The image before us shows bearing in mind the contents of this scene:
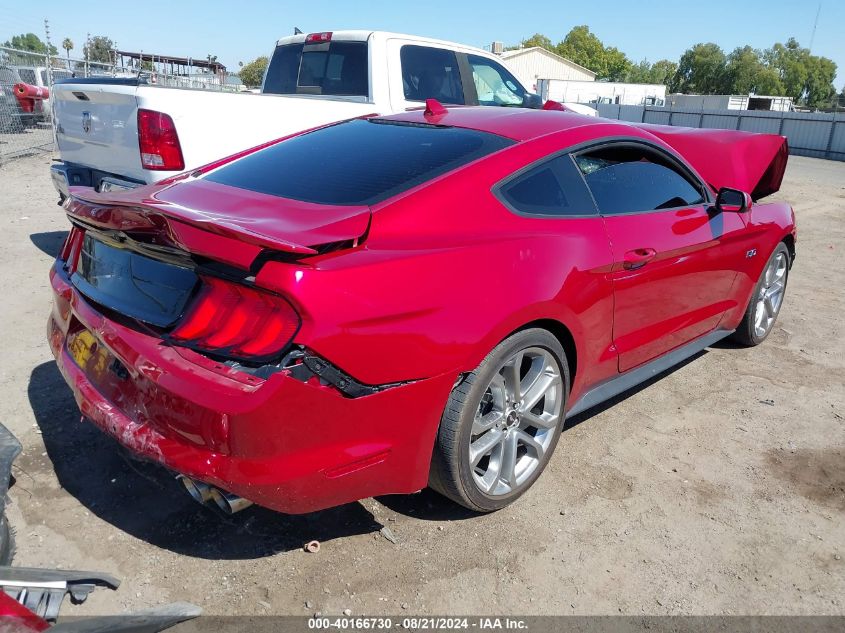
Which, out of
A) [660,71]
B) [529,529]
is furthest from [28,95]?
[660,71]

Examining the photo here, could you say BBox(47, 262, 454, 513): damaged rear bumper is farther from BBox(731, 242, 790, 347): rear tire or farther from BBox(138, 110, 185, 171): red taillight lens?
BBox(731, 242, 790, 347): rear tire

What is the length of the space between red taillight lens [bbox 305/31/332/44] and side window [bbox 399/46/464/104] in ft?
2.85

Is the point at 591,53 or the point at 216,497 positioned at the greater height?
the point at 591,53

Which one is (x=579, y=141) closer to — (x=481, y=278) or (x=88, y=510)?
(x=481, y=278)

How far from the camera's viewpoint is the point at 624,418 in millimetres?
3859

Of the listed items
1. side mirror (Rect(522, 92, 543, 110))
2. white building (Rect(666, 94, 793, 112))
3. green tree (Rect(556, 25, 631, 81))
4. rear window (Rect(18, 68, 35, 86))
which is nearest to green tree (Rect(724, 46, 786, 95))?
green tree (Rect(556, 25, 631, 81))

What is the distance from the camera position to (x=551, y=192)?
3.01m

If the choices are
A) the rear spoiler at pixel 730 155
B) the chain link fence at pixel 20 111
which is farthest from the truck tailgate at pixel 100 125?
the chain link fence at pixel 20 111

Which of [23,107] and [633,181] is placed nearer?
[633,181]

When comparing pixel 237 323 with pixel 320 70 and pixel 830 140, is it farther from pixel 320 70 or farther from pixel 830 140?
pixel 830 140

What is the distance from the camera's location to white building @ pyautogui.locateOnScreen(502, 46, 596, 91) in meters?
81.0

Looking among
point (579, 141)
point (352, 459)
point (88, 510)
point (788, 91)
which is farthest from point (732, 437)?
point (788, 91)

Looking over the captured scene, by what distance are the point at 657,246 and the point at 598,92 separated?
70236 millimetres

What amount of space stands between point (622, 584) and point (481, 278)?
128cm
